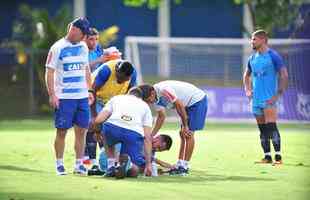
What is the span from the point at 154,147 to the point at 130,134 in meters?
0.73

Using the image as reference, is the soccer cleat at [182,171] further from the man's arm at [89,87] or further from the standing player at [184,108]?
the man's arm at [89,87]

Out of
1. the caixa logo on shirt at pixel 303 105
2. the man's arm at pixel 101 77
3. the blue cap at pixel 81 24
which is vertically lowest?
the caixa logo on shirt at pixel 303 105

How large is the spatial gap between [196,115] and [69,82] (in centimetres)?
170

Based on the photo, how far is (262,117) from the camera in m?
16.0

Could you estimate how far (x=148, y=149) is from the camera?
12.7 meters

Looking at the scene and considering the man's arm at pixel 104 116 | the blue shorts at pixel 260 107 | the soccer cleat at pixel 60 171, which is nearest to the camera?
the man's arm at pixel 104 116

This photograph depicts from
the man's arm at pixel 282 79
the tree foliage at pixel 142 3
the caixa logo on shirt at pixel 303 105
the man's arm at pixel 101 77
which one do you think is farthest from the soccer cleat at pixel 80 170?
the tree foliage at pixel 142 3

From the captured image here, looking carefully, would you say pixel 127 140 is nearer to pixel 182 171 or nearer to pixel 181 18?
pixel 182 171

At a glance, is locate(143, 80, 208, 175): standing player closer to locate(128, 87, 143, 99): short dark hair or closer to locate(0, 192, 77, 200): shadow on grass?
locate(128, 87, 143, 99): short dark hair

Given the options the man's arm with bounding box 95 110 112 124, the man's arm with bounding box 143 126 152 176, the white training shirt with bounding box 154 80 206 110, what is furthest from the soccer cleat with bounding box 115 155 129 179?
the white training shirt with bounding box 154 80 206 110

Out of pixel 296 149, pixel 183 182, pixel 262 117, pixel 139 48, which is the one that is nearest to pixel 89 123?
pixel 183 182

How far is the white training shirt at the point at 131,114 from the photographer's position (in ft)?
42.3

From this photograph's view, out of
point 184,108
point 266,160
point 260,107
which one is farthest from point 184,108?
point 260,107

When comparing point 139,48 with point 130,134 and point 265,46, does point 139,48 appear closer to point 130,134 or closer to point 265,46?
point 265,46
